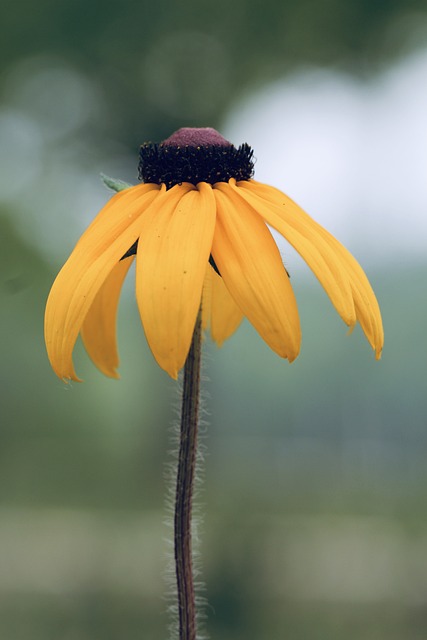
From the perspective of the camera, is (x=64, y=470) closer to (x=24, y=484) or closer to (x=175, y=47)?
(x=24, y=484)

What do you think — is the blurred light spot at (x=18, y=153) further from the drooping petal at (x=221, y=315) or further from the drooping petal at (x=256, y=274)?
the drooping petal at (x=256, y=274)

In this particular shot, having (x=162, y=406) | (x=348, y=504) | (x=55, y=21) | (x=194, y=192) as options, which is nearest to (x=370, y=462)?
(x=348, y=504)

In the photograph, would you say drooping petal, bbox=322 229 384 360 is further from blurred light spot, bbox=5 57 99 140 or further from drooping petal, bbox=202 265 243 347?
blurred light spot, bbox=5 57 99 140

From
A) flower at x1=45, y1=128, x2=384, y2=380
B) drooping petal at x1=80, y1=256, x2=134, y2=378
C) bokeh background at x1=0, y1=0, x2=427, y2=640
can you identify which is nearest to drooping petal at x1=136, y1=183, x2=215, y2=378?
flower at x1=45, y1=128, x2=384, y2=380

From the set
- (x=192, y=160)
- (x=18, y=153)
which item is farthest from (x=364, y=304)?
(x=18, y=153)

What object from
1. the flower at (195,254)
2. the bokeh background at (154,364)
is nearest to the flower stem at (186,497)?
the flower at (195,254)
